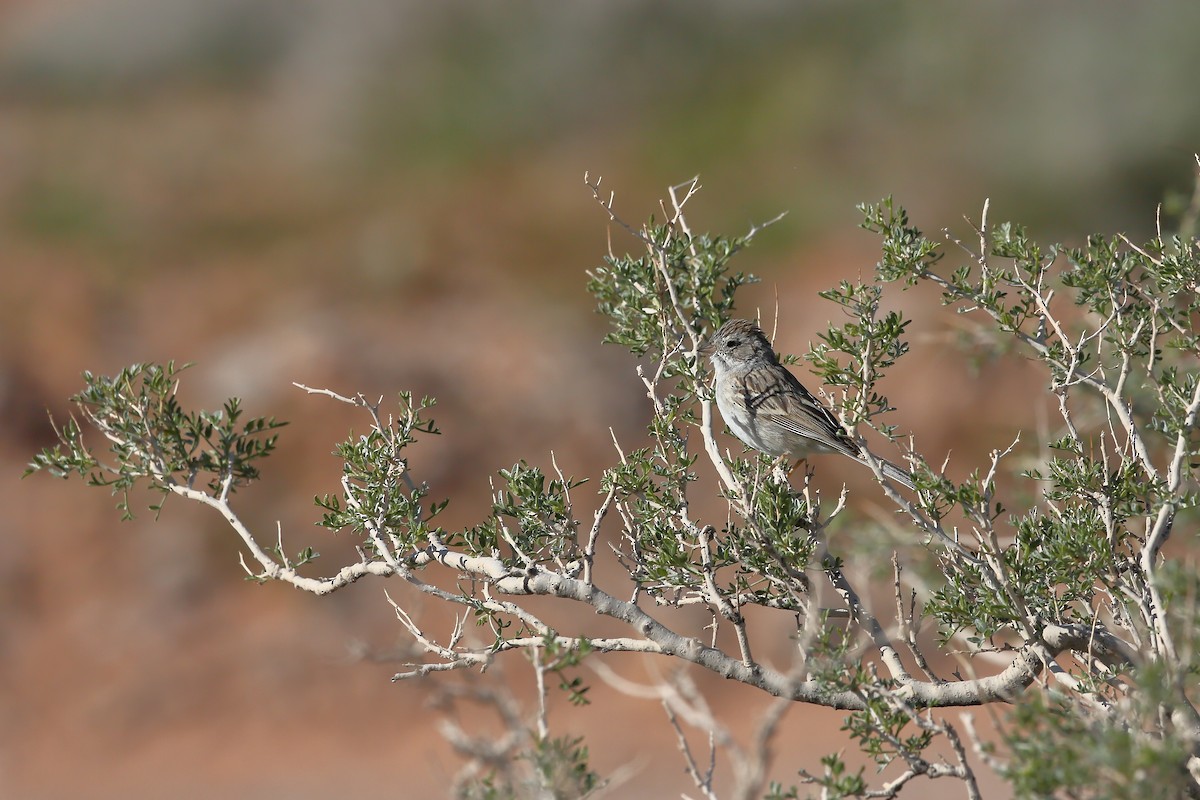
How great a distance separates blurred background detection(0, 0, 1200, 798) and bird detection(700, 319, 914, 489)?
6.39 metres

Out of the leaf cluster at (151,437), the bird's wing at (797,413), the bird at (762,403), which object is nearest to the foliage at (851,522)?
the leaf cluster at (151,437)

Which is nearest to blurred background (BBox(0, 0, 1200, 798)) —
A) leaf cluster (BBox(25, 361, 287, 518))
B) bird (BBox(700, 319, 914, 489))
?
bird (BBox(700, 319, 914, 489))

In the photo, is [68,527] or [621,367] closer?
[68,527]

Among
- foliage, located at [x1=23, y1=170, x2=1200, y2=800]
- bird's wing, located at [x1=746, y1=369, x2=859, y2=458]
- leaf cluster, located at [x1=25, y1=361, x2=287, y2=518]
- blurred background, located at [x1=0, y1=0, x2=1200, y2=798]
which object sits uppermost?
blurred background, located at [x1=0, y1=0, x2=1200, y2=798]

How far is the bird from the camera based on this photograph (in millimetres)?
7270

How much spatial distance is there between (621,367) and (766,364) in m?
9.24

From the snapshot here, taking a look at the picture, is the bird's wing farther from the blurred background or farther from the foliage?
the blurred background

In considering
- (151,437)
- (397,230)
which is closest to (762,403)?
(151,437)

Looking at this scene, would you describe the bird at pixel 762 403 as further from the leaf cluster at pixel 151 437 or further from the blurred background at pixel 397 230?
the blurred background at pixel 397 230

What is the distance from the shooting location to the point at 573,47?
2266cm

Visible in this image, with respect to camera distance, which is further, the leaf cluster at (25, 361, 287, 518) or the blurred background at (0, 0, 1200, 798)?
the blurred background at (0, 0, 1200, 798)

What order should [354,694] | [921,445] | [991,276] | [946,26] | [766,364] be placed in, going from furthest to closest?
[946,26] < [921,445] < [354,694] < [766,364] < [991,276]

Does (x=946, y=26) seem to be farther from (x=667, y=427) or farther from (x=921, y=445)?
(x=667, y=427)

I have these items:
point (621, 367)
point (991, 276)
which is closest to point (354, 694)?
point (621, 367)
